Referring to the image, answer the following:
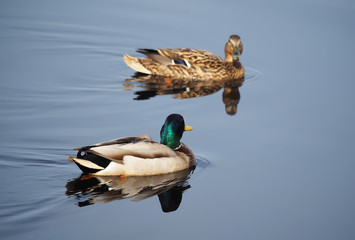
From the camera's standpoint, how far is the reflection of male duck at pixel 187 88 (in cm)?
1358

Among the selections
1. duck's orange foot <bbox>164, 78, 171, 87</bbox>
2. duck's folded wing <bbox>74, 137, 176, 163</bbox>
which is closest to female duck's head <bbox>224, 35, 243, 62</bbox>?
duck's orange foot <bbox>164, 78, 171, 87</bbox>

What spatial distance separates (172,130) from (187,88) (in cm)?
391

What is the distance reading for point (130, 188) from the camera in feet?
31.5

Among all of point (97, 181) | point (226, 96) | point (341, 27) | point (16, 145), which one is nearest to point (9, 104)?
point (16, 145)

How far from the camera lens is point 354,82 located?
14.6m

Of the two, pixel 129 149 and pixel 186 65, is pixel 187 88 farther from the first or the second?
pixel 129 149

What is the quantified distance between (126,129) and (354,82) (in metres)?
5.57

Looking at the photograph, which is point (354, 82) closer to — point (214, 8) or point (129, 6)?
point (214, 8)

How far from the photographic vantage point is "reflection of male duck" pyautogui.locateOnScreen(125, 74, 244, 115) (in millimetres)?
13583

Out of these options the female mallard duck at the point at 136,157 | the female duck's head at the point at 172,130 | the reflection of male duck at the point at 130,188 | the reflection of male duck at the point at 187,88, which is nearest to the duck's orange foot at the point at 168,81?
the reflection of male duck at the point at 187,88

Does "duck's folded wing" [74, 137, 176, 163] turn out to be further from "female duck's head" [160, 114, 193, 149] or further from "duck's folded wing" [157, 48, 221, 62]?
"duck's folded wing" [157, 48, 221, 62]

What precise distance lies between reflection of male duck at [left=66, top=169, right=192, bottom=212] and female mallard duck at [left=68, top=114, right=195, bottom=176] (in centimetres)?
10

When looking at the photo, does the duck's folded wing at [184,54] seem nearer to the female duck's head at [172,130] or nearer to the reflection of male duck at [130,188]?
the female duck's head at [172,130]

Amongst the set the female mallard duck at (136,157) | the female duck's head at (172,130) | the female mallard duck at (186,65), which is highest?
the female mallard duck at (186,65)
